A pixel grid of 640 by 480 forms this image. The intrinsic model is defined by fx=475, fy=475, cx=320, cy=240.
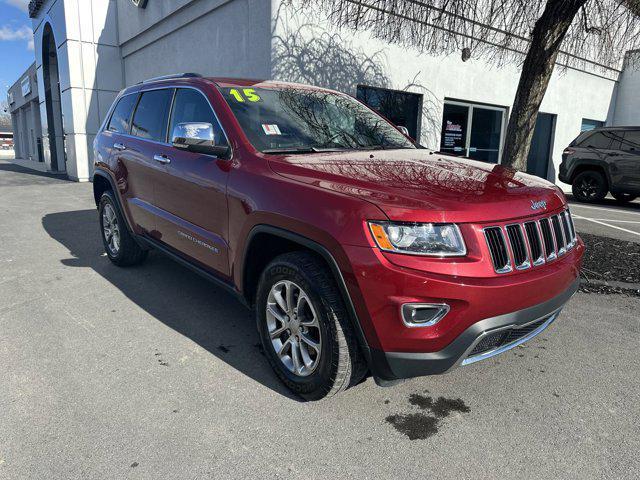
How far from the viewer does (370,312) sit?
7.45ft

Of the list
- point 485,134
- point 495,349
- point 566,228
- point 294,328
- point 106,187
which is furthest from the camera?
point 485,134

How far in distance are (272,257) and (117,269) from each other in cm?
300

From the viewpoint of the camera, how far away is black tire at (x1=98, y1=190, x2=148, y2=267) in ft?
16.3

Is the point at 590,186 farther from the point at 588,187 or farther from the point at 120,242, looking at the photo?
the point at 120,242

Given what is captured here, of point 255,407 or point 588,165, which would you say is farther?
point 588,165

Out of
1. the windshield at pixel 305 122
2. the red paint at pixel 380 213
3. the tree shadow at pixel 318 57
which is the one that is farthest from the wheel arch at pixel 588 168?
the red paint at pixel 380 213

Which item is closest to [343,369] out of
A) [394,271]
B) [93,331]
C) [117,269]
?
[394,271]

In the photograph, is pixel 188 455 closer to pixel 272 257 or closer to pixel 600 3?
pixel 272 257

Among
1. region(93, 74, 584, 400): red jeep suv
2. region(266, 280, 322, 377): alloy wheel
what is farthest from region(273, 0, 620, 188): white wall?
region(266, 280, 322, 377): alloy wheel

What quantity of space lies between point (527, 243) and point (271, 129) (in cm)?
185

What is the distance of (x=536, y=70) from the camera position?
600 centimetres

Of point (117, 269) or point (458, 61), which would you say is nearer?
point (117, 269)

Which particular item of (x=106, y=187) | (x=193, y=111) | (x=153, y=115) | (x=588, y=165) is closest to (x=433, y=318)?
(x=193, y=111)

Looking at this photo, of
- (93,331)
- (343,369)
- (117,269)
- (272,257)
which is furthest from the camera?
(117,269)
